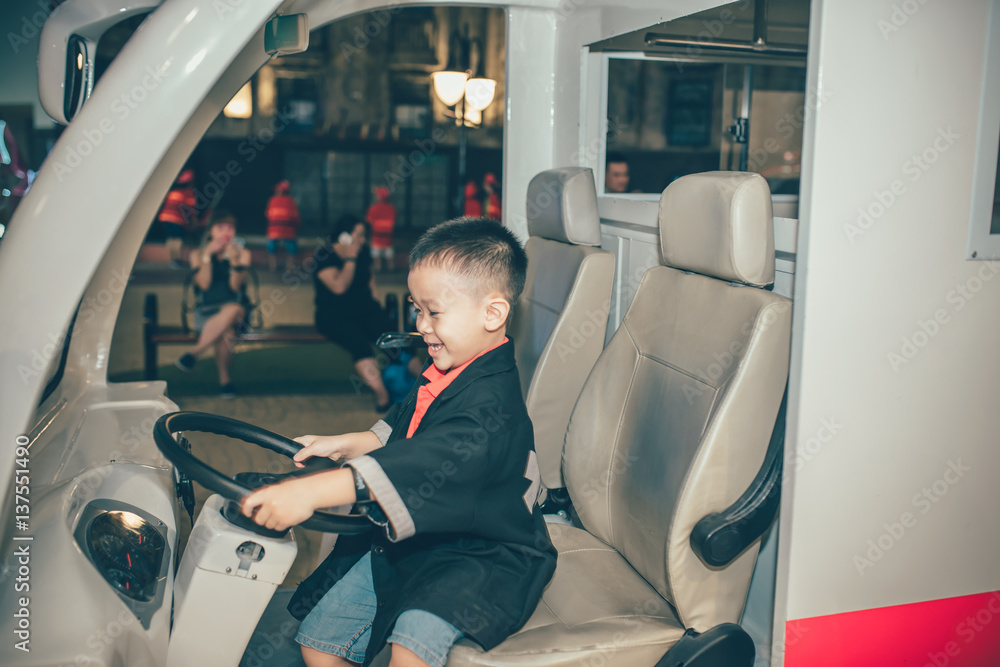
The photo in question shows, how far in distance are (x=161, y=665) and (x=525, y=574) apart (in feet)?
2.02

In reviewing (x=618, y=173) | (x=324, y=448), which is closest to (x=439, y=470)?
(x=324, y=448)

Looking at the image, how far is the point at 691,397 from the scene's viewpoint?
1428 millimetres

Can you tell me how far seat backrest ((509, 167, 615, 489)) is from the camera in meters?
2.15

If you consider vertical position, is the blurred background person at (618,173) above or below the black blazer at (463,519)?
above

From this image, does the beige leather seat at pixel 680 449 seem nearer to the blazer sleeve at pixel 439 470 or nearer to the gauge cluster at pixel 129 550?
the blazer sleeve at pixel 439 470

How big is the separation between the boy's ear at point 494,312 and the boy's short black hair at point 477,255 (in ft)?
0.07

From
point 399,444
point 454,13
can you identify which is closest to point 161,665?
point 399,444

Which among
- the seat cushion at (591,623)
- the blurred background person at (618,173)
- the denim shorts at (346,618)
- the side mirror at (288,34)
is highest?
A: the side mirror at (288,34)

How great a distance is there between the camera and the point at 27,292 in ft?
3.83

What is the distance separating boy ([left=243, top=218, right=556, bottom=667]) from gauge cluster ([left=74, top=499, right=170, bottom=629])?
261 mm

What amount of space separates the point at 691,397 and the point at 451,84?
209 inches

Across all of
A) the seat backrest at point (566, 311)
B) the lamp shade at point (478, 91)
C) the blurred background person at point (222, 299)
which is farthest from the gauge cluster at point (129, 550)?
the lamp shade at point (478, 91)

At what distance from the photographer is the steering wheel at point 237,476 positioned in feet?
3.77

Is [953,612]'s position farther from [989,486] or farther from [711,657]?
[711,657]
